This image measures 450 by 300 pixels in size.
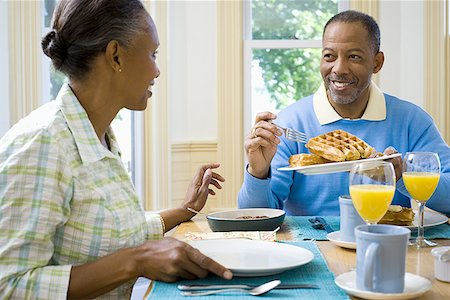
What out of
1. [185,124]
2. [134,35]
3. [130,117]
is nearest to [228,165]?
[185,124]

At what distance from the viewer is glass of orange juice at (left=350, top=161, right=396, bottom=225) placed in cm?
138

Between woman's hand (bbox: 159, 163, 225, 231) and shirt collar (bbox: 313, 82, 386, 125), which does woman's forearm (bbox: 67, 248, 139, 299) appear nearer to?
woman's hand (bbox: 159, 163, 225, 231)

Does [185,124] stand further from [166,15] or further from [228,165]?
[166,15]

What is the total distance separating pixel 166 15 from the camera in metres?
3.69

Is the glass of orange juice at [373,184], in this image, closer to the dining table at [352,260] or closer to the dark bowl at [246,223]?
the dining table at [352,260]

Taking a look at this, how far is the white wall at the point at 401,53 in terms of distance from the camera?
3.90 m

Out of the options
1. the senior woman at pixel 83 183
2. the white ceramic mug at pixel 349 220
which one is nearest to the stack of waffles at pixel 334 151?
the white ceramic mug at pixel 349 220

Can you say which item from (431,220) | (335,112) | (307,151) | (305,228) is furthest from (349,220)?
(335,112)

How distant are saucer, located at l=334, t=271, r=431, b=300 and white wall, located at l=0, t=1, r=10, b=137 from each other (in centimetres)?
263

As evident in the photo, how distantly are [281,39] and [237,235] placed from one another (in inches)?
99.9

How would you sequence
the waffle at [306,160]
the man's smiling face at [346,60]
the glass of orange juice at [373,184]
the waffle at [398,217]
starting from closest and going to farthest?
the glass of orange juice at [373,184] → the waffle at [398,217] → the waffle at [306,160] → the man's smiling face at [346,60]

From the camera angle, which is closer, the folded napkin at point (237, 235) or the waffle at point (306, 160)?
the folded napkin at point (237, 235)

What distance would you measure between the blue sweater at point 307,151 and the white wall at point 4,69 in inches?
68.9

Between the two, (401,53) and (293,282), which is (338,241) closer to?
(293,282)
